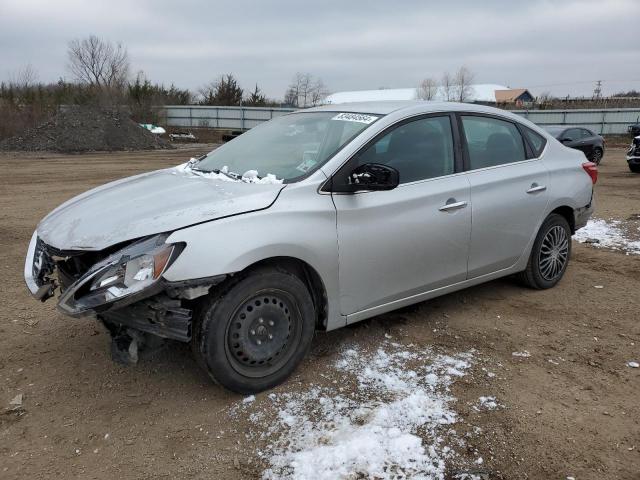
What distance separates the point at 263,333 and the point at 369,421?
0.79 m

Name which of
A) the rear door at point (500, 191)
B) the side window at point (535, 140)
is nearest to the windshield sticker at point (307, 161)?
the rear door at point (500, 191)

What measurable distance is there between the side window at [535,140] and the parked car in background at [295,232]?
0.07 meters

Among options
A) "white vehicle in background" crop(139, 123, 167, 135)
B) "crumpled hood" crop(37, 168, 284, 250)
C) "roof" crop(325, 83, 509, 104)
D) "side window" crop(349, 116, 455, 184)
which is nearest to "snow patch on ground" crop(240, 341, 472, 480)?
"crumpled hood" crop(37, 168, 284, 250)

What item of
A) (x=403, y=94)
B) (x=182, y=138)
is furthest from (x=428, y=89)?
(x=182, y=138)

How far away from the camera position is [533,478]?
250cm

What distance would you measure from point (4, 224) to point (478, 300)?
7.20m

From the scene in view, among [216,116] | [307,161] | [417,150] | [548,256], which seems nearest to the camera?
[307,161]

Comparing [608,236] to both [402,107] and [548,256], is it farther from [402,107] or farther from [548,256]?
[402,107]

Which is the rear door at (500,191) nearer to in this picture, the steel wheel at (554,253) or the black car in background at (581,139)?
the steel wheel at (554,253)

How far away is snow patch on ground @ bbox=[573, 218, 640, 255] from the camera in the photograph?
673 cm

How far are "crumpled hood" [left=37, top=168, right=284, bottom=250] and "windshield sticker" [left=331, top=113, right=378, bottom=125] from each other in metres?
0.91

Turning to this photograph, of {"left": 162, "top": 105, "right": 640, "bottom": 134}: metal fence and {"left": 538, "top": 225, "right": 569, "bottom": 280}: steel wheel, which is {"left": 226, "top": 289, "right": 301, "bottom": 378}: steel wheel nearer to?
{"left": 538, "top": 225, "right": 569, "bottom": 280}: steel wheel

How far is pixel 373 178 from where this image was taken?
10.9 ft

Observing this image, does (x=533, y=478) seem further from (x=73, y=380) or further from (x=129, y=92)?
(x=129, y=92)
